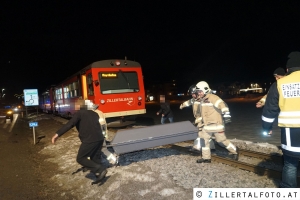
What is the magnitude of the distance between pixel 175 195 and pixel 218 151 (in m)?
3.24

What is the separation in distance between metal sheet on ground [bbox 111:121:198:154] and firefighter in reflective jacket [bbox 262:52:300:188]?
3.03m

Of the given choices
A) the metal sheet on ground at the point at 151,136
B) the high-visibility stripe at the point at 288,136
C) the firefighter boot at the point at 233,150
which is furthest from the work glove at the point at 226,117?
the high-visibility stripe at the point at 288,136

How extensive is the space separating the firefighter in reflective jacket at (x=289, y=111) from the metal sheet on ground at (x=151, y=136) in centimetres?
303

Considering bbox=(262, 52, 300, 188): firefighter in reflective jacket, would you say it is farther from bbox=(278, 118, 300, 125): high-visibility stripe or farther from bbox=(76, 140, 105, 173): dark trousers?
bbox=(76, 140, 105, 173): dark trousers

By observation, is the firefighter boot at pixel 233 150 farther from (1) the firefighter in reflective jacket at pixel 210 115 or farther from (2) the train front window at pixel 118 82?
(2) the train front window at pixel 118 82

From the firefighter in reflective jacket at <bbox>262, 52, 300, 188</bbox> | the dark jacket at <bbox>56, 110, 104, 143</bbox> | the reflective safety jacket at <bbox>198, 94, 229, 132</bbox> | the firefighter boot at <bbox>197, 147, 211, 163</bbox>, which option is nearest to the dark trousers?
the dark jacket at <bbox>56, 110, 104, 143</bbox>

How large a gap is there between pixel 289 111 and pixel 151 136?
11.6 feet

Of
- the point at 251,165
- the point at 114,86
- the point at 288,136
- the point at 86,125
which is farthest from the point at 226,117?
the point at 114,86

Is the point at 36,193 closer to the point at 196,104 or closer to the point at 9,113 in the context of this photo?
the point at 196,104

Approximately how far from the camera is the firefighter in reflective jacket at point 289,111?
119 inches

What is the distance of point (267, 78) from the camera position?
7431cm

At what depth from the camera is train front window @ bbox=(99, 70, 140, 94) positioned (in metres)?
11.9

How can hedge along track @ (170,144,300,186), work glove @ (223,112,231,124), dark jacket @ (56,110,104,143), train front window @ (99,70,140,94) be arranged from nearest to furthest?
hedge along track @ (170,144,300,186) → dark jacket @ (56,110,104,143) → work glove @ (223,112,231,124) → train front window @ (99,70,140,94)

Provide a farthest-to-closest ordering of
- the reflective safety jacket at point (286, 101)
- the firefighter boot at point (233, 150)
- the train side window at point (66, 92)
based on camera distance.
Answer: the train side window at point (66, 92)
the firefighter boot at point (233, 150)
the reflective safety jacket at point (286, 101)
